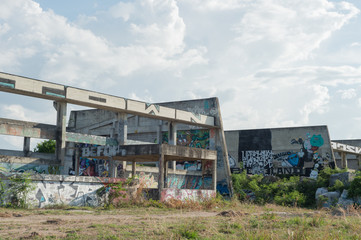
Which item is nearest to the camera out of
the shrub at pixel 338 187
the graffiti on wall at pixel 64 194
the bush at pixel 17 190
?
the bush at pixel 17 190

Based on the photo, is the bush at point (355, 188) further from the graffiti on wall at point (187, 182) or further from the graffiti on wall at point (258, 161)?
the graffiti on wall at point (187, 182)

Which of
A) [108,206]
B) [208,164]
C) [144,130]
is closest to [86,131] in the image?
[144,130]

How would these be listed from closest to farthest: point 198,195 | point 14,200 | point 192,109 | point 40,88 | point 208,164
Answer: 1. point 14,200
2. point 198,195
3. point 40,88
4. point 208,164
5. point 192,109

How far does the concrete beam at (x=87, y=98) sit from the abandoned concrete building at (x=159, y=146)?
0.20 feet

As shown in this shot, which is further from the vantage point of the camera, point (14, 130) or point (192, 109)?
point (192, 109)

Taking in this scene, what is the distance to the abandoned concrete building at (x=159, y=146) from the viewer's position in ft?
79.4

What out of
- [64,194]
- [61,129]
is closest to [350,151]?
[61,129]

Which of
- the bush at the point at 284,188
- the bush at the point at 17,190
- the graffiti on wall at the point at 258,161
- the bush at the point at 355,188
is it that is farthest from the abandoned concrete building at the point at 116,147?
the bush at the point at 355,188

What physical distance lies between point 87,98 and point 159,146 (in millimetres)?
8913

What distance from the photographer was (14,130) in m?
26.0

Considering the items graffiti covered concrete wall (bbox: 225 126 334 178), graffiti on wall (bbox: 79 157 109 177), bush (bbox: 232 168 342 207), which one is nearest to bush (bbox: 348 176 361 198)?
bush (bbox: 232 168 342 207)

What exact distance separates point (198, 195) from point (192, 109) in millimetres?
14469

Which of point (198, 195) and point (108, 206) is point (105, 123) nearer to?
point (198, 195)

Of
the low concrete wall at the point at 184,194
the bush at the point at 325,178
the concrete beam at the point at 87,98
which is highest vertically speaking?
the concrete beam at the point at 87,98
